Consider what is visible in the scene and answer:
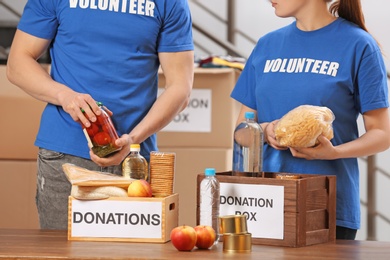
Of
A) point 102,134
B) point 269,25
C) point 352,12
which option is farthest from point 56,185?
point 269,25

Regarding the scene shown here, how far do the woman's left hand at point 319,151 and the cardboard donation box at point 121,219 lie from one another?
39 cm

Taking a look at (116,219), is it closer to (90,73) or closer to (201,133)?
(90,73)

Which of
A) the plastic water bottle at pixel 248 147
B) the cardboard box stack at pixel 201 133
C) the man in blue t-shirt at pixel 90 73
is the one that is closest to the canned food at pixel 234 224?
the plastic water bottle at pixel 248 147

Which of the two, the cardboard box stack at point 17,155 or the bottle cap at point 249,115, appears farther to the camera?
the cardboard box stack at point 17,155

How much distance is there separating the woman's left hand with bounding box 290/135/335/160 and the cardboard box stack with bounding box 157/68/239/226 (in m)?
1.69

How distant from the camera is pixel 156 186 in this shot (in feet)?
7.02

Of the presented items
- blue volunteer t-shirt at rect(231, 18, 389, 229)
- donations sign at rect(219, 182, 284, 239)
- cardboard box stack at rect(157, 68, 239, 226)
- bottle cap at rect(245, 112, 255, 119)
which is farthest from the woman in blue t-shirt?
cardboard box stack at rect(157, 68, 239, 226)

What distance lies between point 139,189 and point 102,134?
262 mm

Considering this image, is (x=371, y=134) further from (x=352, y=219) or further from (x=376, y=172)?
(x=376, y=172)

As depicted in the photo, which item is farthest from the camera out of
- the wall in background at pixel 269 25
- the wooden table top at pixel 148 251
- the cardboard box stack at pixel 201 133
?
the wall in background at pixel 269 25

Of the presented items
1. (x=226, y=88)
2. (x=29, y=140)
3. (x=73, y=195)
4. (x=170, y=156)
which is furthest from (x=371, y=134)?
(x=29, y=140)

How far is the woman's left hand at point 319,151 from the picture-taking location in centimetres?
217

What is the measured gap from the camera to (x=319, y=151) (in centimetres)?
218

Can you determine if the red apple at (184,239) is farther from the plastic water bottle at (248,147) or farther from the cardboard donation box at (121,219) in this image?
the plastic water bottle at (248,147)
